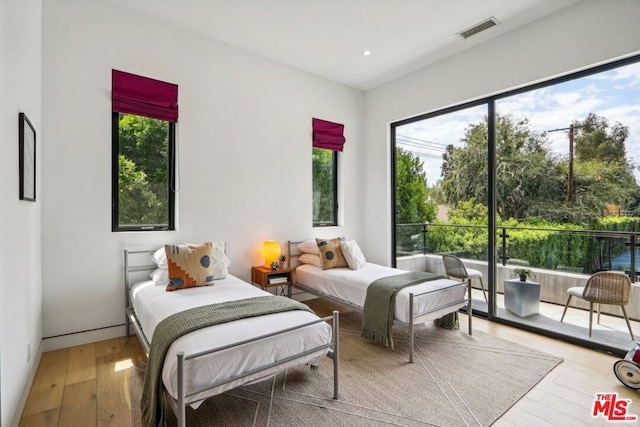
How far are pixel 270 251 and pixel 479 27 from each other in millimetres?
3382

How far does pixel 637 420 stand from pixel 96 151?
461cm

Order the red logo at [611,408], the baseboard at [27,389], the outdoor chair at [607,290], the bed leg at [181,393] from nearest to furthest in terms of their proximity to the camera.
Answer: the bed leg at [181,393] < the baseboard at [27,389] < the red logo at [611,408] < the outdoor chair at [607,290]

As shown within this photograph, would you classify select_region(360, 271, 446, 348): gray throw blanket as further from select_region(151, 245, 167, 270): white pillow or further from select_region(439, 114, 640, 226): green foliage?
select_region(151, 245, 167, 270): white pillow

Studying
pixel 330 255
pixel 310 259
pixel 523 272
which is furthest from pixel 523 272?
pixel 310 259

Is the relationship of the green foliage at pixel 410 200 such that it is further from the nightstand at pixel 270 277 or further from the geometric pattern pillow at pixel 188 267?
the geometric pattern pillow at pixel 188 267

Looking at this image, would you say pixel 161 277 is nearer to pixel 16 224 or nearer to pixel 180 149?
pixel 16 224

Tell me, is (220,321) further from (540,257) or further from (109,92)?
(540,257)

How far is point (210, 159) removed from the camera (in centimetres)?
370

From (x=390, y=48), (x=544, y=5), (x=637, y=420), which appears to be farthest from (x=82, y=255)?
(x=544, y=5)

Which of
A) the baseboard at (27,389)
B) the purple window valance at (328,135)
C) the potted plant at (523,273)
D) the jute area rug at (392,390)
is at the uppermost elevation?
the purple window valance at (328,135)

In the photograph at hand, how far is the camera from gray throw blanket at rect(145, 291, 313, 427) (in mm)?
1795

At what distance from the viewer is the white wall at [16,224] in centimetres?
173

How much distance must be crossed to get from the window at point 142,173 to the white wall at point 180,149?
0.11 m

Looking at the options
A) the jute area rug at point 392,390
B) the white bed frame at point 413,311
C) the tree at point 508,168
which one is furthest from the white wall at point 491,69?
the jute area rug at point 392,390
